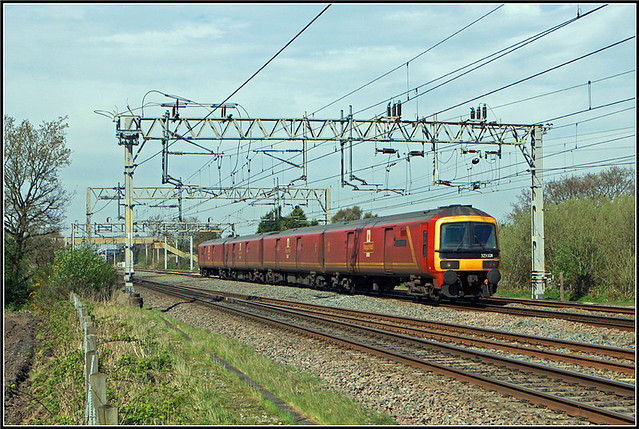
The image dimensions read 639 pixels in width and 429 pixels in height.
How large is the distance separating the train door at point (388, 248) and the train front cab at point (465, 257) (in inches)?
111

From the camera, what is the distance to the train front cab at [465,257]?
19.7 meters

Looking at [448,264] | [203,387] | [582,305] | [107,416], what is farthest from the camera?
[448,264]

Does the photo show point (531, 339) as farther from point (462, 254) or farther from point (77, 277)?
point (77, 277)

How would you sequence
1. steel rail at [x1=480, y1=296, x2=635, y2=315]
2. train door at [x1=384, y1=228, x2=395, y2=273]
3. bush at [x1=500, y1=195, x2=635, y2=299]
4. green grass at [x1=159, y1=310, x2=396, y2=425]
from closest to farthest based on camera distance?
green grass at [x1=159, y1=310, x2=396, y2=425] < steel rail at [x1=480, y1=296, x2=635, y2=315] < train door at [x1=384, y1=228, x2=395, y2=273] < bush at [x1=500, y1=195, x2=635, y2=299]

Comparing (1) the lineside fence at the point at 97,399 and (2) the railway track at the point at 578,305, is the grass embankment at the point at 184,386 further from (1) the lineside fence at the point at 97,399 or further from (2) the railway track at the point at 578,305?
(2) the railway track at the point at 578,305

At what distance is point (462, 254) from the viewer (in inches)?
784

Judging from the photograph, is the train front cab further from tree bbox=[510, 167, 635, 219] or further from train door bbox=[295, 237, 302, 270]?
tree bbox=[510, 167, 635, 219]

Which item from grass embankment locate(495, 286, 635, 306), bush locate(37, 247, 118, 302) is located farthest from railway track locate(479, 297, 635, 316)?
bush locate(37, 247, 118, 302)

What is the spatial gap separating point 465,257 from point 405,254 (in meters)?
2.30

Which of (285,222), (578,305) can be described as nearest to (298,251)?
(578,305)

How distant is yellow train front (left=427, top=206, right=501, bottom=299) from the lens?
19750 mm

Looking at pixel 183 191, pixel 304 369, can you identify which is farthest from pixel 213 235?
pixel 304 369

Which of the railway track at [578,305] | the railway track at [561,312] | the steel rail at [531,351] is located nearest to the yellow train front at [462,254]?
the railway track at [561,312]

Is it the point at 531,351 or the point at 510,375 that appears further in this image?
the point at 531,351
